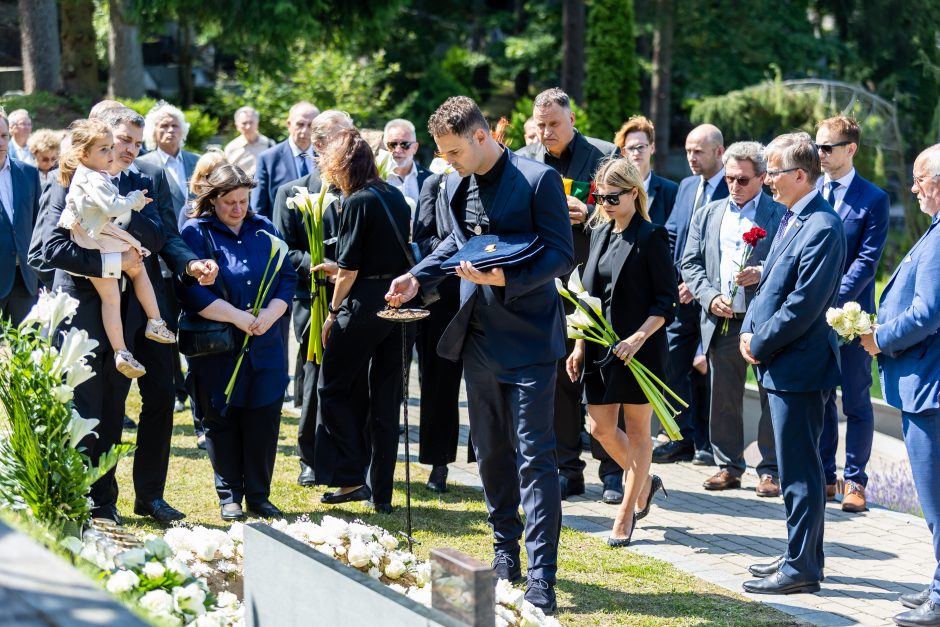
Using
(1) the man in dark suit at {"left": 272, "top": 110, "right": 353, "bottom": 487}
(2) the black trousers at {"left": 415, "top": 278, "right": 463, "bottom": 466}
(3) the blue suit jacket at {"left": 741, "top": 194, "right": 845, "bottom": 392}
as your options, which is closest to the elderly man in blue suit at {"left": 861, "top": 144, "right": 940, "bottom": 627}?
(3) the blue suit jacket at {"left": 741, "top": 194, "right": 845, "bottom": 392}

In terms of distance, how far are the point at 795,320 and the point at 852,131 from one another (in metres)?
2.28

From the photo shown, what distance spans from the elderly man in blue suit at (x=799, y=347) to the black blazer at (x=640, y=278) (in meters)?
1.07

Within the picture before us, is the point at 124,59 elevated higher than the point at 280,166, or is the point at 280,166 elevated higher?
the point at 124,59

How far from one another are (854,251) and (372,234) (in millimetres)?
3108

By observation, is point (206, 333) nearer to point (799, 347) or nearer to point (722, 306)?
point (799, 347)

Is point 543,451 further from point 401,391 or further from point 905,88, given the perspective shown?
point 905,88

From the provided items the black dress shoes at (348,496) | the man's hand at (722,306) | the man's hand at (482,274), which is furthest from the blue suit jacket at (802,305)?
the black dress shoes at (348,496)

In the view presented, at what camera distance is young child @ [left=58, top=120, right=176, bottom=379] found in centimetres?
584

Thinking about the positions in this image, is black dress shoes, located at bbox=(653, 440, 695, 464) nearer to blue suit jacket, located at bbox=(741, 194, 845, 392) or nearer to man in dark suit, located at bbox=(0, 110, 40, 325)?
blue suit jacket, located at bbox=(741, 194, 845, 392)

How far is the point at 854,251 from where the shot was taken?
24.3 ft

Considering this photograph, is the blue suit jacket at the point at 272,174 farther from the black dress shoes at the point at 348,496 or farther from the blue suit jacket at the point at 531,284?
the blue suit jacket at the point at 531,284

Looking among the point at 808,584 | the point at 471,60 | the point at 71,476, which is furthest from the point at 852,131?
the point at 471,60

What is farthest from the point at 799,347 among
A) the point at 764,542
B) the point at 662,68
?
the point at 662,68

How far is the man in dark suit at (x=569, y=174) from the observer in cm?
728
